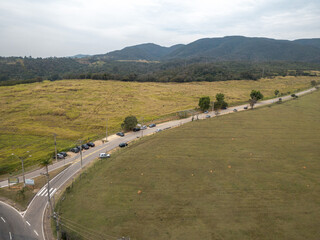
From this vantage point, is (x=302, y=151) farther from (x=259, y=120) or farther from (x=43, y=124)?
(x=43, y=124)

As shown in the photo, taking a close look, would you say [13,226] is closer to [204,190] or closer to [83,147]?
[83,147]

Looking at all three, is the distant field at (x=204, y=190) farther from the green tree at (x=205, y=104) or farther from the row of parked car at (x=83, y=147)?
the green tree at (x=205, y=104)

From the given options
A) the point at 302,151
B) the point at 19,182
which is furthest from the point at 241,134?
the point at 19,182

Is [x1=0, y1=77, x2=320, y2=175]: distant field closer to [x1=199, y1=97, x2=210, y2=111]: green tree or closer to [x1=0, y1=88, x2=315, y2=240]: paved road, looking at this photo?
[x1=0, y1=88, x2=315, y2=240]: paved road

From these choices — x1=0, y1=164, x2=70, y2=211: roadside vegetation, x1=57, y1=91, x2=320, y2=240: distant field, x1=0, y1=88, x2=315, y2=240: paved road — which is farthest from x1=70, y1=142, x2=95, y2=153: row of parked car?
x1=0, y1=164, x2=70, y2=211: roadside vegetation

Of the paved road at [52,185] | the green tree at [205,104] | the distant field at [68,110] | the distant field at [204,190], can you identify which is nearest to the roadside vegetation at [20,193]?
the paved road at [52,185]

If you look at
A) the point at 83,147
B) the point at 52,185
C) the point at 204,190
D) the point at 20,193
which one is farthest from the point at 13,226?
the point at 204,190
